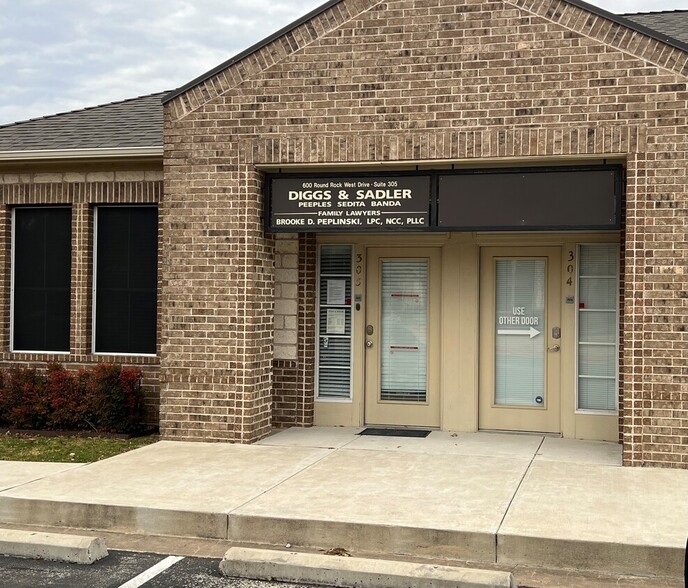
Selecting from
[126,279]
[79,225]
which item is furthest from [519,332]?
[79,225]

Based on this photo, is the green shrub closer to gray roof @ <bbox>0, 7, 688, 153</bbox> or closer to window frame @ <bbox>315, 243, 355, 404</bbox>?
window frame @ <bbox>315, 243, 355, 404</bbox>

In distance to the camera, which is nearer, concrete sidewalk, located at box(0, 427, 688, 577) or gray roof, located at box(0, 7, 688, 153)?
concrete sidewalk, located at box(0, 427, 688, 577)

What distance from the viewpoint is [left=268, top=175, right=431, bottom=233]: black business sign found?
1017 centimetres

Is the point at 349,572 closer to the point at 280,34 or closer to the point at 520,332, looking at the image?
the point at 520,332

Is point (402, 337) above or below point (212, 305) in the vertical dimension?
below

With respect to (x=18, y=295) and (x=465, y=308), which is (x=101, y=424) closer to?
(x=18, y=295)

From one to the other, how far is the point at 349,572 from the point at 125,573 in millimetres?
1551

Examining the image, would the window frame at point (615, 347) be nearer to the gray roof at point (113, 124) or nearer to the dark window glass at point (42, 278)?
the gray roof at point (113, 124)

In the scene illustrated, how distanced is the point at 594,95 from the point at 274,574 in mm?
5790

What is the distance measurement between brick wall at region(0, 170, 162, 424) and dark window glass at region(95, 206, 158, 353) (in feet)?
0.50

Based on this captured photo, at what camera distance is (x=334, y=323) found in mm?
11734

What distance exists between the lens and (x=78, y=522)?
7.65 m

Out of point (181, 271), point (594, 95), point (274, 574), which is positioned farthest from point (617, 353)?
point (274, 574)

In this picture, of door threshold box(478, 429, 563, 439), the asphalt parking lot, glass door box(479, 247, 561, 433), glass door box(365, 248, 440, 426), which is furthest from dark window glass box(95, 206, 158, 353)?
the asphalt parking lot
